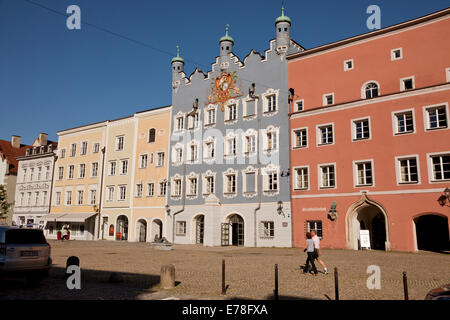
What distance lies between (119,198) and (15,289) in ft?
110

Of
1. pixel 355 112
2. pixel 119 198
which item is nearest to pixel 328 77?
pixel 355 112

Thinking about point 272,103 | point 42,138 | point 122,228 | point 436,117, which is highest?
point 42,138

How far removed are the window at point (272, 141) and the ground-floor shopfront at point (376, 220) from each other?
4.76 m

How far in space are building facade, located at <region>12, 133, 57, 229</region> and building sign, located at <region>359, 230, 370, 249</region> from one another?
4011 cm

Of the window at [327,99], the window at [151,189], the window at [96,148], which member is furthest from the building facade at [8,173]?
the window at [327,99]

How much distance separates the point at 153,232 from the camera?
41.3 m

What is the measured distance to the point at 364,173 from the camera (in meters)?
28.3

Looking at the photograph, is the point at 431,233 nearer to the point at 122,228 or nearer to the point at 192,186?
the point at 192,186

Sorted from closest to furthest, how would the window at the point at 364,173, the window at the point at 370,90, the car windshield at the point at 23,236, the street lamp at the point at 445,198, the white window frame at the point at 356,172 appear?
the car windshield at the point at 23,236
the street lamp at the point at 445,198
the white window frame at the point at 356,172
the window at the point at 364,173
the window at the point at 370,90

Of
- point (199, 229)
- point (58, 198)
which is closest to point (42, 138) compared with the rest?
point (58, 198)

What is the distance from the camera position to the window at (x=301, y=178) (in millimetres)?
31250

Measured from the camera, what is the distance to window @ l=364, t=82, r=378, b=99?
1152 inches

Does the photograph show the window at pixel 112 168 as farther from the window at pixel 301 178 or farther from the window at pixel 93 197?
the window at pixel 301 178

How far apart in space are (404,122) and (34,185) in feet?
154
